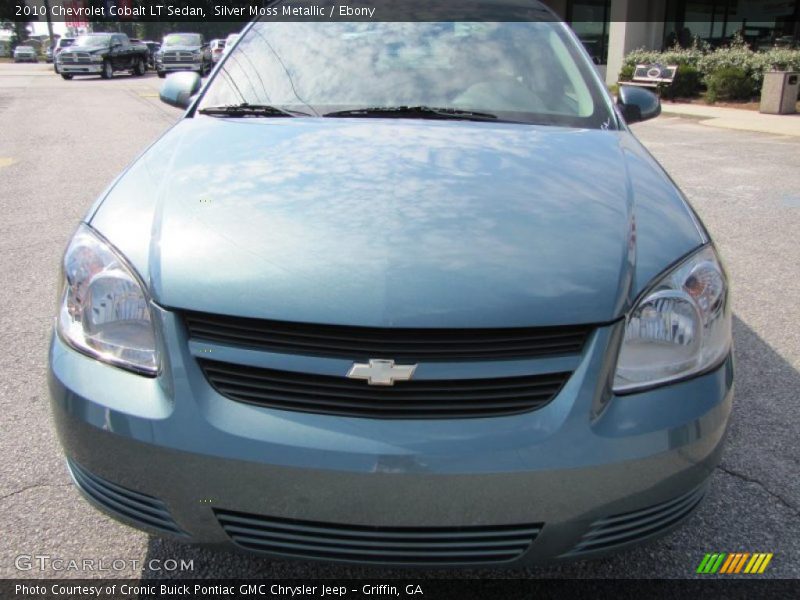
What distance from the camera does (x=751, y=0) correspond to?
21047 millimetres

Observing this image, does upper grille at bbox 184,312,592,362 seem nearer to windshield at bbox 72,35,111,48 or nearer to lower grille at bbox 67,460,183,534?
lower grille at bbox 67,460,183,534

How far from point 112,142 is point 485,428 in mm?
10231

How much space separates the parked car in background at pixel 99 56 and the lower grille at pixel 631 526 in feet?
98.7

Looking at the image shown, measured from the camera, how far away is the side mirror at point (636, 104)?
3.45 meters

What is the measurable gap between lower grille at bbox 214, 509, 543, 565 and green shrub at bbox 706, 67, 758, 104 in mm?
16894

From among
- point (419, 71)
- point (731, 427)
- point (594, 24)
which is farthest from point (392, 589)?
point (594, 24)

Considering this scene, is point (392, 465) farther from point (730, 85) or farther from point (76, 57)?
point (76, 57)

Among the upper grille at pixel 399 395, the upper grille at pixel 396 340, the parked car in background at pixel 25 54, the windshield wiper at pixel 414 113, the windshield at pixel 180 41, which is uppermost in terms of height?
the windshield wiper at pixel 414 113

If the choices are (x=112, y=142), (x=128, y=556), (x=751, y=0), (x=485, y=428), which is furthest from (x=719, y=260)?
(x=751, y=0)

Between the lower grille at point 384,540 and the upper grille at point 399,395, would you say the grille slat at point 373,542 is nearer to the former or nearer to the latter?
the lower grille at point 384,540

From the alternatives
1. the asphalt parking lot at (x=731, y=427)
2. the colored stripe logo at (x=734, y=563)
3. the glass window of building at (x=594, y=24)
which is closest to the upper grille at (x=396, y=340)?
the asphalt parking lot at (x=731, y=427)

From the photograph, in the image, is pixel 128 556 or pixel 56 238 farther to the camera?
pixel 56 238

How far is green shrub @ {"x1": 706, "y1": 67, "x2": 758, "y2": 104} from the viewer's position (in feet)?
52.6

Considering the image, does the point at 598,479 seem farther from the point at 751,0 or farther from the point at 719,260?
the point at 751,0
